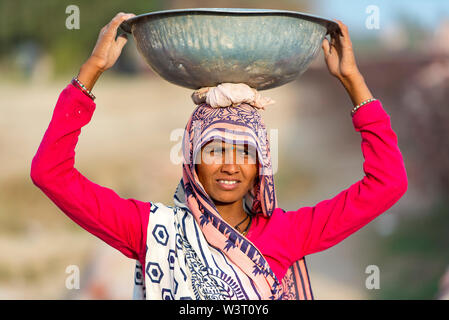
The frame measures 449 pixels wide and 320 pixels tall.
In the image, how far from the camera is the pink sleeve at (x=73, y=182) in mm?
1865

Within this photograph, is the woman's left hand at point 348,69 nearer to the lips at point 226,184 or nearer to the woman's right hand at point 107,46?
the lips at point 226,184

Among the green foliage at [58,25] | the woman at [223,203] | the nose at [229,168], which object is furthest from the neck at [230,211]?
the green foliage at [58,25]

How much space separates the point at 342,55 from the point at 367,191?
457 mm

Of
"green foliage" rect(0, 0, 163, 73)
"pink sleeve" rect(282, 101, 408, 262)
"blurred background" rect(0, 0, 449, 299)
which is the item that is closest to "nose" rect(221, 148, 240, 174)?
"pink sleeve" rect(282, 101, 408, 262)

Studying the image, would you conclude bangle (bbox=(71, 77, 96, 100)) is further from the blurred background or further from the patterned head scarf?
the blurred background

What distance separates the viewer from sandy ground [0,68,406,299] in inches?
223

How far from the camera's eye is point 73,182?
1904mm

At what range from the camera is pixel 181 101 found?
20.3 ft

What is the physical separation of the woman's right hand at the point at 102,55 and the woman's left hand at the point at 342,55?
2.18ft

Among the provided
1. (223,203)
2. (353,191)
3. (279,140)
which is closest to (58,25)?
(279,140)

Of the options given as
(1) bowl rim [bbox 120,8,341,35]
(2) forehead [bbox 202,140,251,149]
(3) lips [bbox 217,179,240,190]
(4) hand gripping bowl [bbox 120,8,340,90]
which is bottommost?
(3) lips [bbox 217,179,240,190]
